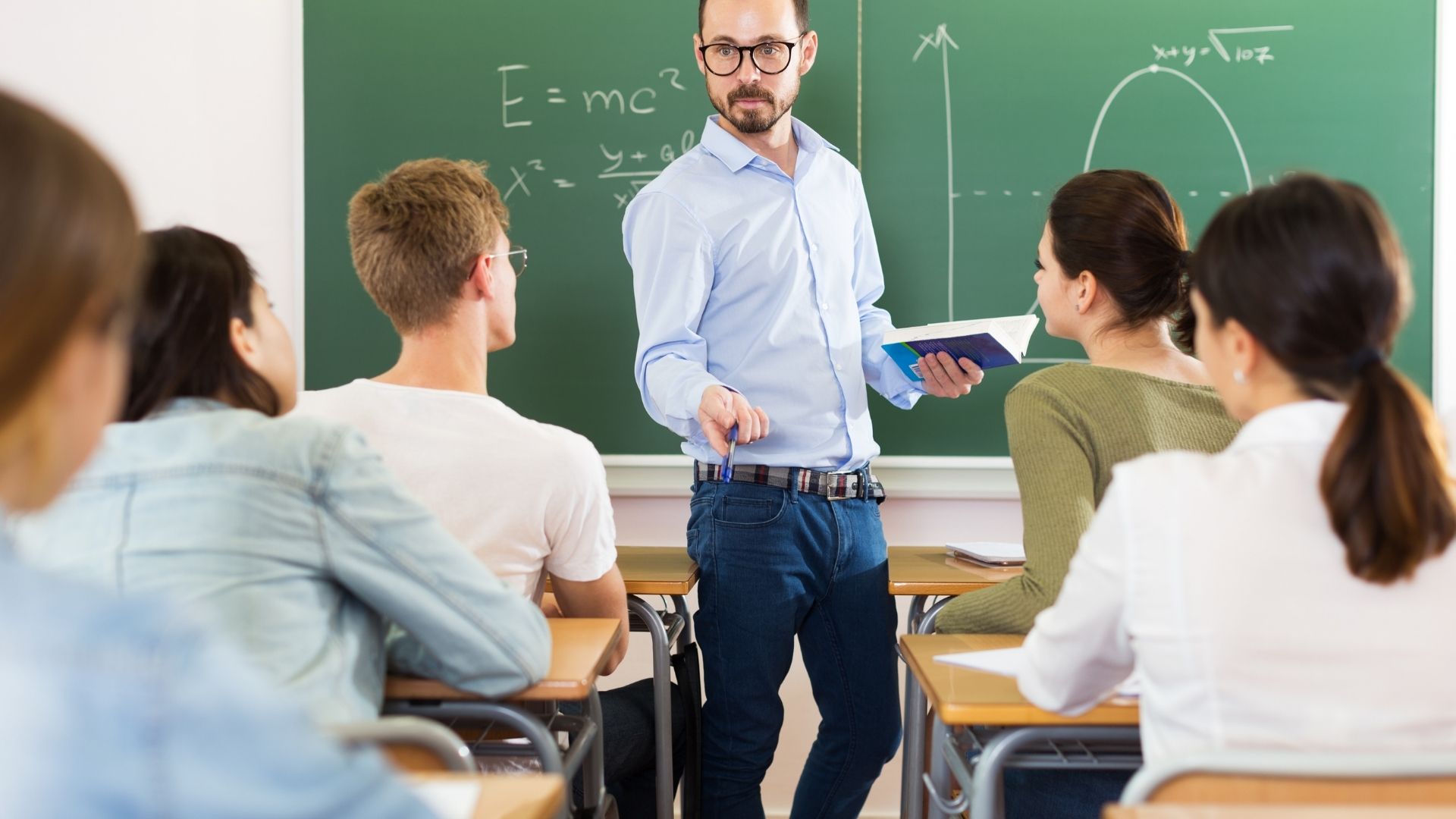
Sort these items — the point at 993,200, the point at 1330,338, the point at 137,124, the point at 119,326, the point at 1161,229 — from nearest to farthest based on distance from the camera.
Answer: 1. the point at 119,326
2. the point at 1330,338
3. the point at 1161,229
4. the point at 137,124
5. the point at 993,200

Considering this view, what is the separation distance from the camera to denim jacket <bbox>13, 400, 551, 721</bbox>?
3.80 ft

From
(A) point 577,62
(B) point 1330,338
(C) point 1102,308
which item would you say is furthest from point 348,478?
(A) point 577,62

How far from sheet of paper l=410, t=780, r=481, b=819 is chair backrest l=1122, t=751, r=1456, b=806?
2.04 feet

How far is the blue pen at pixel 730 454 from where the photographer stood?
217 cm

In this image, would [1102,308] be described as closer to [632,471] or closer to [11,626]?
[632,471]

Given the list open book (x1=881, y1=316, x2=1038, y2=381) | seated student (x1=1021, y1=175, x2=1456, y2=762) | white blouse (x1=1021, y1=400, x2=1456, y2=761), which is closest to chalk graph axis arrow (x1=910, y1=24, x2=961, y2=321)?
open book (x1=881, y1=316, x2=1038, y2=381)

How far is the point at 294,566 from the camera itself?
1.23 meters

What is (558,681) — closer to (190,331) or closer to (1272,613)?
(190,331)

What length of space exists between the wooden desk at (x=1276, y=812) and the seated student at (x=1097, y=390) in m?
0.78

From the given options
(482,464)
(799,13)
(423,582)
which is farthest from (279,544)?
(799,13)

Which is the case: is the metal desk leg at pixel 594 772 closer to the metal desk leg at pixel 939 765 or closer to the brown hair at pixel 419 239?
the metal desk leg at pixel 939 765

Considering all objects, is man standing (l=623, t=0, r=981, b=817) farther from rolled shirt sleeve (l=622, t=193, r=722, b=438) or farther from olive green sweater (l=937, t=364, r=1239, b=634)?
olive green sweater (l=937, t=364, r=1239, b=634)

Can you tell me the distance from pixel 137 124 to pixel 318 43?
0.63 meters

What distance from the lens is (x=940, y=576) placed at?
2.33 meters
